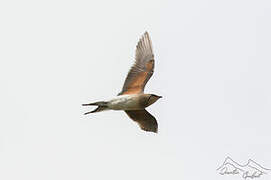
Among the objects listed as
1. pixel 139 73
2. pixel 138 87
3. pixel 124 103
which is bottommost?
pixel 124 103

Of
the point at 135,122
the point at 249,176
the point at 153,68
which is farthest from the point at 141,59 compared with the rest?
the point at 249,176

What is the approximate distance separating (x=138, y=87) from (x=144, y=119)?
993mm

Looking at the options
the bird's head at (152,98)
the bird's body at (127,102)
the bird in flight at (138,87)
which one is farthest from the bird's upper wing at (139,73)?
the bird's head at (152,98)

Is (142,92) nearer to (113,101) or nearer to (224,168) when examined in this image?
(113,101)

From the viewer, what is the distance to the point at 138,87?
17219mm

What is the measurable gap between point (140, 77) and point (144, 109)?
35.2 inches

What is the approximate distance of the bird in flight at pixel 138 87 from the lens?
661 inches

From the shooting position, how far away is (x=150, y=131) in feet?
58.4

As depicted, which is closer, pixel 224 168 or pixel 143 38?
pixel 143 38

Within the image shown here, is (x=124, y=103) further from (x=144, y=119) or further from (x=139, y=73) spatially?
(x=144, y=119)

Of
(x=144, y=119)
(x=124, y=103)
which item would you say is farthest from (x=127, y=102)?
(x=144, y=119)

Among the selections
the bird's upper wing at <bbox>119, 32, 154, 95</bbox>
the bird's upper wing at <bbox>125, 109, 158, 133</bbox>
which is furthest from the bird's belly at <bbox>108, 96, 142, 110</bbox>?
the bird's upper wing at <bbox>125, 109, 158, 133</bbox>

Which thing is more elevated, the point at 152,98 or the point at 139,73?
the point at 139,73

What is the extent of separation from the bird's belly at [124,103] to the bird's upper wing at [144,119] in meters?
0.73
